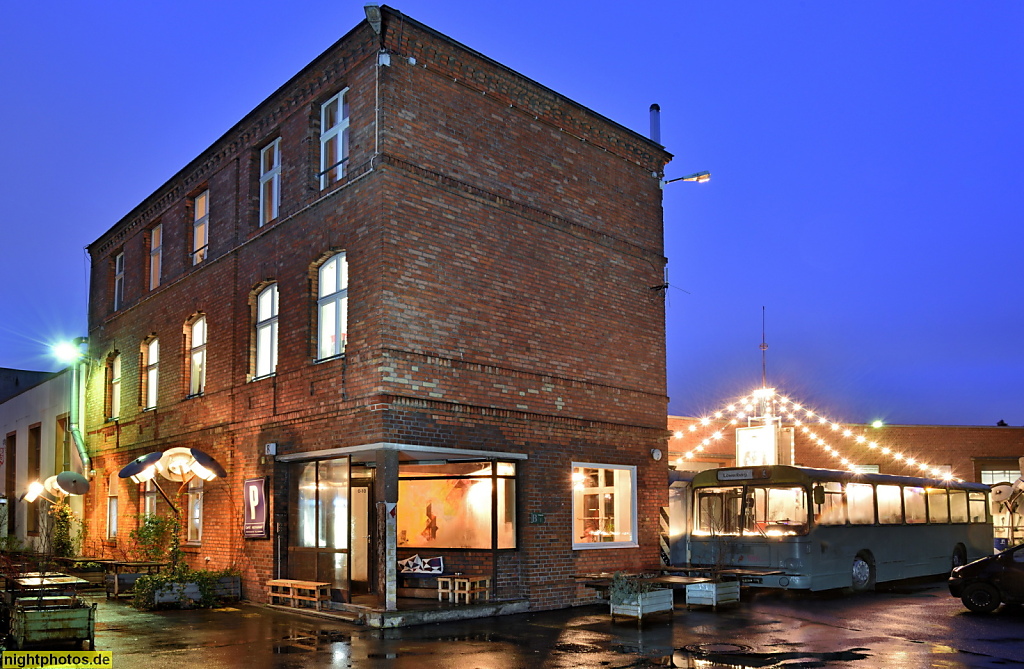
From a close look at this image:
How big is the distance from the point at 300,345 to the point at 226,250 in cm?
416

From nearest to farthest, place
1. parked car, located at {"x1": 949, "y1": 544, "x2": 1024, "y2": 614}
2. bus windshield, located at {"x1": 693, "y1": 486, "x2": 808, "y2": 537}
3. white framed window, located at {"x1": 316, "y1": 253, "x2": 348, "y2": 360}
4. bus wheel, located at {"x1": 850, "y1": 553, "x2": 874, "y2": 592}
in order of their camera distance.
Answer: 1. parked car, located at {"x1": 949, "y1": 544, "x2": 1024, "y2": 614}
2. white framed window, located at {"x1": 316, "y1": 253, "x2": 348, "y2": 360}
3. bus windshield, located at {"x1": 693, "y1": 486, "x2": 808, "y2": 537}
4. bus wheel, located at {"x1": 850, "y1": 553, "x2": 874, "y2": 592}

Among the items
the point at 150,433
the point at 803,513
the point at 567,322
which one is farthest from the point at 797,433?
the point at 150,433

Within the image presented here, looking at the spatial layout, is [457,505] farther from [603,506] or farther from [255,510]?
[255,510]

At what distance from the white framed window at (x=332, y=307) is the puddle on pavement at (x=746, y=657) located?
25.2ft

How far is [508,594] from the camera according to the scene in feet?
54.1

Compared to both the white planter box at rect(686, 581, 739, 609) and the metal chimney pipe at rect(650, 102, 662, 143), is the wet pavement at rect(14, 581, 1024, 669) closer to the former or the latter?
the white planter box at rect(686, 581, 739, 609)

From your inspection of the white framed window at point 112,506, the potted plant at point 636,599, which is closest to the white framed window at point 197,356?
the white framed window at point 112,506

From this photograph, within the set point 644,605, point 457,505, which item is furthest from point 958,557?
point 457,505

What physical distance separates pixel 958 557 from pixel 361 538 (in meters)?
15.2

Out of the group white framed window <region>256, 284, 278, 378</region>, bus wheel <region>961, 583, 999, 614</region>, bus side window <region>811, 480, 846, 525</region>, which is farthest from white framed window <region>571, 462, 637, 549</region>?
white framed window <region>256, 284, 278, 378</region>

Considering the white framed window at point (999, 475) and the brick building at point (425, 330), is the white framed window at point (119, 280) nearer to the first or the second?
the brick building at point (425, 330)

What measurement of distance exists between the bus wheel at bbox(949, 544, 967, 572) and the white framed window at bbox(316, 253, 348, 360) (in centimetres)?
1619

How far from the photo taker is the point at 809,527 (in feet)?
61.8

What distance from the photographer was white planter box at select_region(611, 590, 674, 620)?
1462 centimetres
